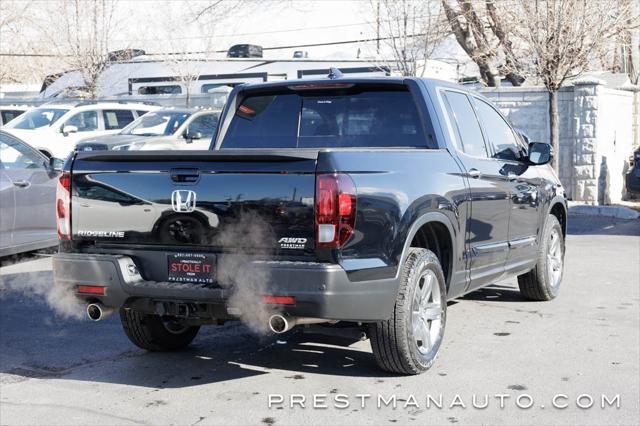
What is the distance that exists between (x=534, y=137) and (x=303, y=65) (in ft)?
42.0

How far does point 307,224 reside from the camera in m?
5.05

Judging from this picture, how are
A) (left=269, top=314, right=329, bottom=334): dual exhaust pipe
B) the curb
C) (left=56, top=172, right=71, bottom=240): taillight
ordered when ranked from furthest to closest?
the curb < (left=56, top=172, right=71, bottom=240): taillight < (left=269, top=314, right=329, bottom=334): dual exhaust pipe

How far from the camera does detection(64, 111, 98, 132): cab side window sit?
21.3 m

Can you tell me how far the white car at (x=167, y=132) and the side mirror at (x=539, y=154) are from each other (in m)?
11.3

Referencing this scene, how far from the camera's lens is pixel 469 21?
20672mm

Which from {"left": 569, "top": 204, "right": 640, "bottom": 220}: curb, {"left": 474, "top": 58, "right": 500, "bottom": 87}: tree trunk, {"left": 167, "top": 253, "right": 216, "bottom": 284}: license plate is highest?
{"left": 474, "top": 58, "right": 500, "bottom": 87}: tree trunk

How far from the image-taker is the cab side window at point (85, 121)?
21.3m

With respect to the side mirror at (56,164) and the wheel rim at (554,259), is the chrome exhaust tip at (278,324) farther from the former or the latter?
the side mirror at (56,164)

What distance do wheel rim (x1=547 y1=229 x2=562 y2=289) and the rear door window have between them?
15349 millimetres

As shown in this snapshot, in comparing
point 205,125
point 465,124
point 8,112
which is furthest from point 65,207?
point 8,112

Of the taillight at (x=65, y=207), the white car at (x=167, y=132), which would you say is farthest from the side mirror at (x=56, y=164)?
the white car at (x=167, y=132)

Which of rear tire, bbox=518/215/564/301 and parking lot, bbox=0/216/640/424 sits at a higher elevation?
rear tire, bbox=518/215/564/301

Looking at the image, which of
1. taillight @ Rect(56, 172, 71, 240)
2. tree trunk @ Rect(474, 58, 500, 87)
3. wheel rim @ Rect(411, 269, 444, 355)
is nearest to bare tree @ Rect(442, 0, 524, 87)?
tree trunk @ Rect(474, 58, 500, 87)

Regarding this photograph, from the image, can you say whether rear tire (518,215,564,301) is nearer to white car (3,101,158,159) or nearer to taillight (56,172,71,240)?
taillight (56,172,71,240)
